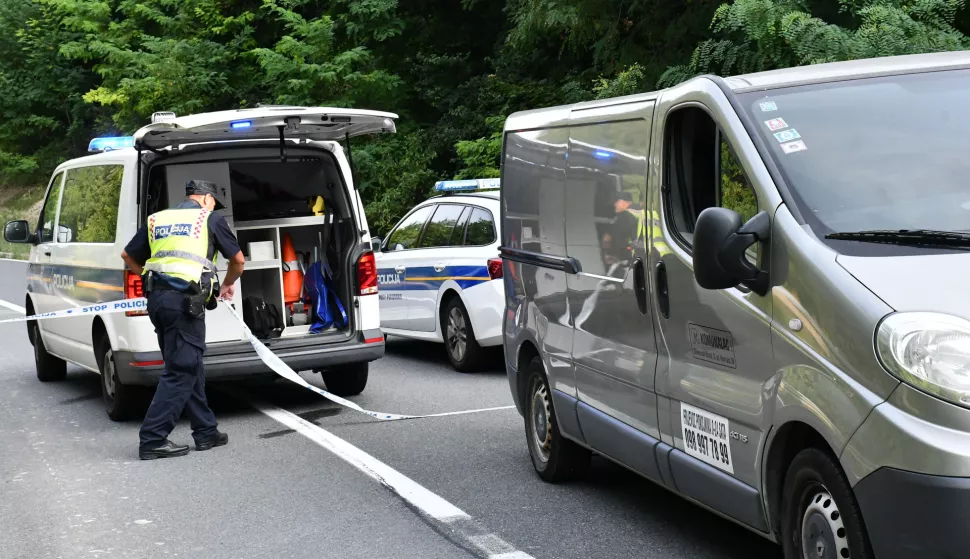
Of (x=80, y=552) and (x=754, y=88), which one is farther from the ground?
(x=754, y=88)

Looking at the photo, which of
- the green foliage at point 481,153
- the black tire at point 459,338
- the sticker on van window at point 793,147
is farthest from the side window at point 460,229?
the green foliage at point 481,153

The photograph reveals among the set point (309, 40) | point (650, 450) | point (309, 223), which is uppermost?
point (309, 40)

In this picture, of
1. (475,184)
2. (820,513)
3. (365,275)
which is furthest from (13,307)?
(820,513)

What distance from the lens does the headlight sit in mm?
3639

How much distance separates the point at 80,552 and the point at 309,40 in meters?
21.9

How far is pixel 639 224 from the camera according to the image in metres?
5.67

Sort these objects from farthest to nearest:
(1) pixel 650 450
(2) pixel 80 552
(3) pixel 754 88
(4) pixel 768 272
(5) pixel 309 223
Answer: (5) pixel 309 223, (2) pixel 80 552, (1) pixel 650 450, (3) pixel 754 88, (4) pixel 768 272

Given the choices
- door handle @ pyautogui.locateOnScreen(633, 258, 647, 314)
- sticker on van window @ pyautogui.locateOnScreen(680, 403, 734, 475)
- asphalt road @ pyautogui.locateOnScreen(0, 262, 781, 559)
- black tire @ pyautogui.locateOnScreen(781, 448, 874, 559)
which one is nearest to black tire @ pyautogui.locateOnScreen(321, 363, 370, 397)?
asphalt road @ pyautogui.locateOnScreen(0, 262, 781, 559)

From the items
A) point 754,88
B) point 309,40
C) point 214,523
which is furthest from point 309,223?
point 309,40

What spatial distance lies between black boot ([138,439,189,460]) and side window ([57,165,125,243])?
197 centimetres

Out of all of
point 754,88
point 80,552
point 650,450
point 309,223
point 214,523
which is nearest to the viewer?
point 754,88

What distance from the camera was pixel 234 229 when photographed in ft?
35.0

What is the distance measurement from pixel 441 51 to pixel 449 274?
16210 mm

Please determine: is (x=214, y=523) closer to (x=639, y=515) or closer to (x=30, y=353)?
(x=639, y=515)
